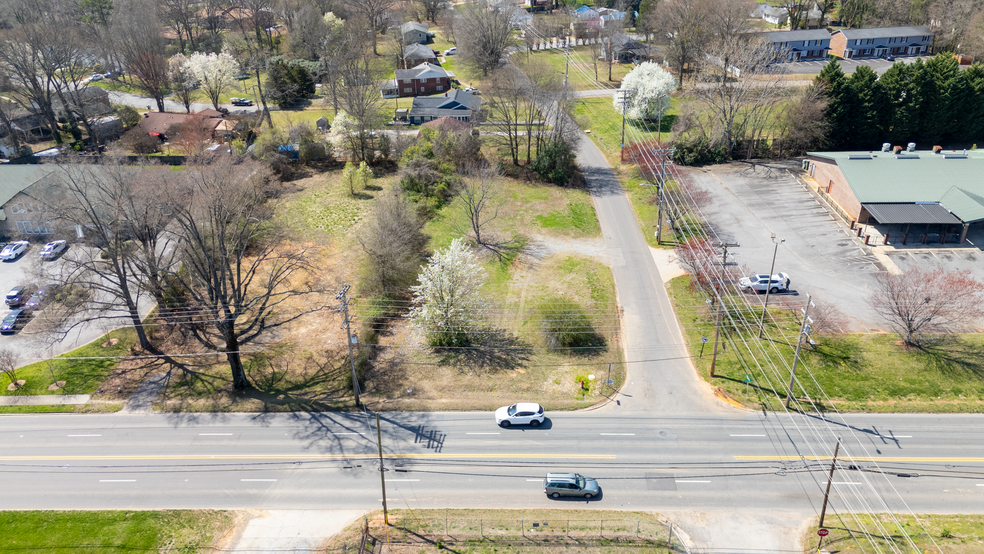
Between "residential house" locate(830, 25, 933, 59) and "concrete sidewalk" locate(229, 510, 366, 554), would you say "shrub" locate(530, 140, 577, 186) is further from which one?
"residential house" locate(830, 25, 933, 59)

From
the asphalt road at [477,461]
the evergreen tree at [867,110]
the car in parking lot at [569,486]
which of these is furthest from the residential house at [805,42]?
the car in parking lot at [569,486]

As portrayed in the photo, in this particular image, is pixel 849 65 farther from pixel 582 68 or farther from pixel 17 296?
pixel 17 296

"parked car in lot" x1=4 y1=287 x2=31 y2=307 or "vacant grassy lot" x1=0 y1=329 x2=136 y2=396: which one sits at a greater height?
"parked car in lot" x1=4 y1=287 x2=31 y2=307

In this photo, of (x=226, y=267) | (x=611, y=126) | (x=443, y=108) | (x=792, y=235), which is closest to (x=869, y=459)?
(x=792, y=235)

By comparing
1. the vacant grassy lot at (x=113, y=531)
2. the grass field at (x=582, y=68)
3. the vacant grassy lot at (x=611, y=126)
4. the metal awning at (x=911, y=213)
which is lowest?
the vacant grassy lot at (x=113, y=531)

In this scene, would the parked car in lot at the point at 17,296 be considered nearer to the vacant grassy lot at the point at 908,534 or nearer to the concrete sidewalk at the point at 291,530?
the concrete sidewalk at the point at 291,530

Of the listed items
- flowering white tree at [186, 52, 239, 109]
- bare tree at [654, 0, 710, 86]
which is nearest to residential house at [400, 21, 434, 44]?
flowering white tree at [186, 52, 239, 109]
